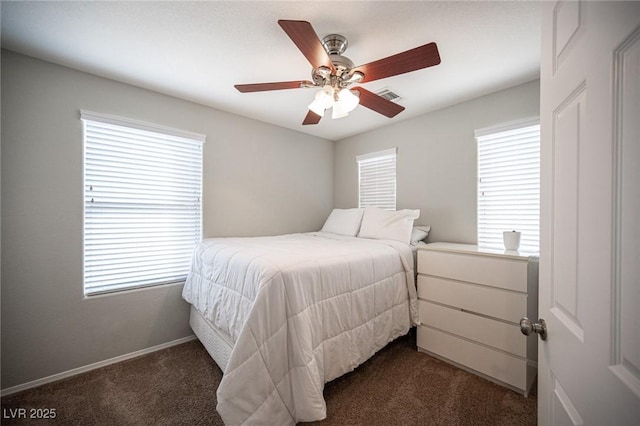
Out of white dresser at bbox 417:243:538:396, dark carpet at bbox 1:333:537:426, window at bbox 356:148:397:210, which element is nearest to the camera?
dark carpet at bbox 1:333:537:426

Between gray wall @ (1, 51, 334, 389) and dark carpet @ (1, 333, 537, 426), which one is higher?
gray wall @ (1, 51, 334, 389)

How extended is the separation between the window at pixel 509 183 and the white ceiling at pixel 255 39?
450 mm

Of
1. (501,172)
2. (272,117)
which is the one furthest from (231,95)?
(501,172)

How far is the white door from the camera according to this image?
43cm

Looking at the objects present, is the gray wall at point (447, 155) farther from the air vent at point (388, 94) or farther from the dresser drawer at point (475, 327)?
the dresser drawer at point (475, 327)

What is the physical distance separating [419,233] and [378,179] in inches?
39.4

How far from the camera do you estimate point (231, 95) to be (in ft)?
8.07

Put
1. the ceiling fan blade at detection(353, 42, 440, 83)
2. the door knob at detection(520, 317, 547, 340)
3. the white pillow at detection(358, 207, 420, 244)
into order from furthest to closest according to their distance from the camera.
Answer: the white pillow at detection(358, 207, 420, 244)
the ceiling fan blade at detection(353, 42, 440, 83)
the door knob at detection(520, 317, 547, 340)

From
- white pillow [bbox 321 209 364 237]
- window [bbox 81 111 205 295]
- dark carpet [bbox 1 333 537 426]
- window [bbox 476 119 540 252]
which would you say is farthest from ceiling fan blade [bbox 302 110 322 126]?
dark carpet [bbox 1 333 537 426]

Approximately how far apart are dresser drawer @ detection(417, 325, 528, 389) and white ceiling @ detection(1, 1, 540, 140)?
2.13m

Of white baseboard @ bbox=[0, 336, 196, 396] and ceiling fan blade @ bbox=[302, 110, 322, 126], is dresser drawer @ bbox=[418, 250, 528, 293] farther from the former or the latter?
white baseboard @ bbox=[0, 336, 196, 396]

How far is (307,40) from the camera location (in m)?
1.25

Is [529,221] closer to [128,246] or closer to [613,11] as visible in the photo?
[613,11]

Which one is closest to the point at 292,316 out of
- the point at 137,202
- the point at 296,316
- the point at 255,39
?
the point at 296,316
